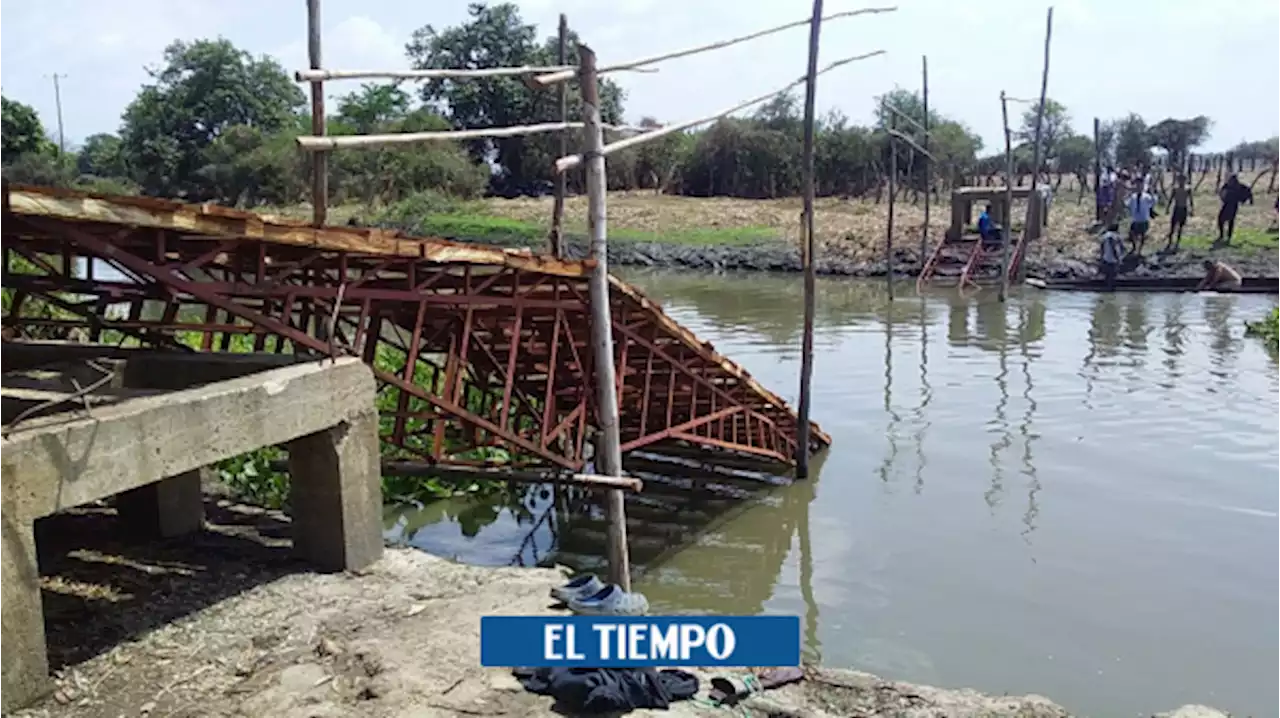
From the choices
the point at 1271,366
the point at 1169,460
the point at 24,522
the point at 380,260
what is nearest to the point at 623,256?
the point at 1271,366

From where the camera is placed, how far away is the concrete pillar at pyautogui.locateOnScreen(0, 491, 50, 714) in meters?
4.35

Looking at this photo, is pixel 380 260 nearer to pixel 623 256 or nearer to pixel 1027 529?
pixel 1027 529

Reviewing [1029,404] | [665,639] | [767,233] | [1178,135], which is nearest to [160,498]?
[665,639]

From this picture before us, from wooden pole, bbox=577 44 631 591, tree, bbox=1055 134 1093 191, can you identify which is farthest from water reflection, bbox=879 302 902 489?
tree, bbox=1055 134 1093 191

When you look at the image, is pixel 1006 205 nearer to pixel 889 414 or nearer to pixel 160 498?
pixel 889 414

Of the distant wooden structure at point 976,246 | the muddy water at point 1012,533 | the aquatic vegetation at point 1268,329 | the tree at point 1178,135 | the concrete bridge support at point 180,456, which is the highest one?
the tree at point 1178,135

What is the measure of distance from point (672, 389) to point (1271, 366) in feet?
40.2

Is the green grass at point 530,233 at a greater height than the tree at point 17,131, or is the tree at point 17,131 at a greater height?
the tree at point 17,131

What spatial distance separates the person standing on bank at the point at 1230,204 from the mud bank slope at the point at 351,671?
84.2 ft

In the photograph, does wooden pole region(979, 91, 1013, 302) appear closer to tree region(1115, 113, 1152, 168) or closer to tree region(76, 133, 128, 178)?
tree region(1115, 113, 1152, 168)

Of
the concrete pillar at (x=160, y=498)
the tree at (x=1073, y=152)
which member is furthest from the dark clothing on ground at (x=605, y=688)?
the tree at (x=1073, y=152)

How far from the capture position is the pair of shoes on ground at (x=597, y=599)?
18.1ft

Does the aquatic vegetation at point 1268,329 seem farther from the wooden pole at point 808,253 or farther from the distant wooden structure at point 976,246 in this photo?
the wooden pole at point 808,253

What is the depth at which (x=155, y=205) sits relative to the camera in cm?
542
